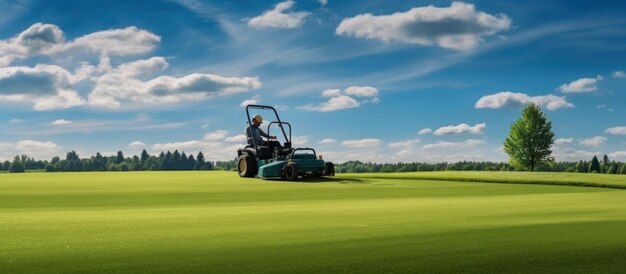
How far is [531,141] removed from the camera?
7362 centimetres

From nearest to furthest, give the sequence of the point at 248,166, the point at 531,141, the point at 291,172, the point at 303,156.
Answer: the point at 291,172, the point at 303,156, the point at 248,166, the point at 531,141

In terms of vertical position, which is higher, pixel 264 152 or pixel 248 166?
pixel 264 152

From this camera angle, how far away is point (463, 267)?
8.42m

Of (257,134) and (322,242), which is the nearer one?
(322,242)

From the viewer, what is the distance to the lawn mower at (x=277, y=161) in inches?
1471

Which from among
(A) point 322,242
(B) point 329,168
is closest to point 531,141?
(B) point 329,168

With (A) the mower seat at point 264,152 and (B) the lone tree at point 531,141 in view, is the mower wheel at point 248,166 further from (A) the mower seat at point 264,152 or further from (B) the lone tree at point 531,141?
(B) the lone tree at point 531,141

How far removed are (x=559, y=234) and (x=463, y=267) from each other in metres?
4.19

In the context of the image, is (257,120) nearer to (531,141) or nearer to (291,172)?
(291,172)

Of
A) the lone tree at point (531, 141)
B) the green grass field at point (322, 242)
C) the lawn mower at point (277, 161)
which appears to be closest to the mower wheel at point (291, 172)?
the lawn mower at point (277, 161)

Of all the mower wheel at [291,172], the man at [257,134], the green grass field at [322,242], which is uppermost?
the man at [257,134]

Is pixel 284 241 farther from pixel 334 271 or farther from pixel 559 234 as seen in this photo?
pixel 559 234

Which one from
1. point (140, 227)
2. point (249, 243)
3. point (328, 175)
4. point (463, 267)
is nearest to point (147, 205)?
point (140, 227)

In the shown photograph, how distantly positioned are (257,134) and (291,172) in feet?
14.7
